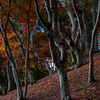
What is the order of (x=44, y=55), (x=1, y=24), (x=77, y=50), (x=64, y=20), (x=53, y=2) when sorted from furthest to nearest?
(x=44, y=55), (x=64, y=20), (x=77, y=50), (x=1, y=24), (x=53, y=2)

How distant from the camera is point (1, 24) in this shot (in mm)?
5652

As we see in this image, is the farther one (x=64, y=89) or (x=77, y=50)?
(x=77, y=50)

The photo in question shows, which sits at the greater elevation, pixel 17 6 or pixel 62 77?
pixel 17 6

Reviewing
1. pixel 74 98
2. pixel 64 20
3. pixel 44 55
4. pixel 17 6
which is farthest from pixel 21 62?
pixel 74 98

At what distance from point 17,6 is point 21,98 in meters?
4.34

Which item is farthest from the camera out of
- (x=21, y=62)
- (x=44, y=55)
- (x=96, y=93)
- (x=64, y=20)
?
(x=21, y=62)

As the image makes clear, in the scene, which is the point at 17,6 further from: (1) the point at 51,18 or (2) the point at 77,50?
(2) the point at 77,50

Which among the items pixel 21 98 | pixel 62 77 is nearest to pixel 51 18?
pixel 62 77

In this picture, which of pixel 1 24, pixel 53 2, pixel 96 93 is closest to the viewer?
pixel 96 93

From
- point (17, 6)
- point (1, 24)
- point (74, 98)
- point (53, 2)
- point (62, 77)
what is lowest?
point (74, 98)

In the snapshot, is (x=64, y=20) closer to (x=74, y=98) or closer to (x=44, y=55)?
(x=44, y=55)

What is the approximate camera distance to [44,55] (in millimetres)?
15039

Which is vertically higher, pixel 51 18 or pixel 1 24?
pixel 1 24

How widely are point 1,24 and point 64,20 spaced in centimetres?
875
